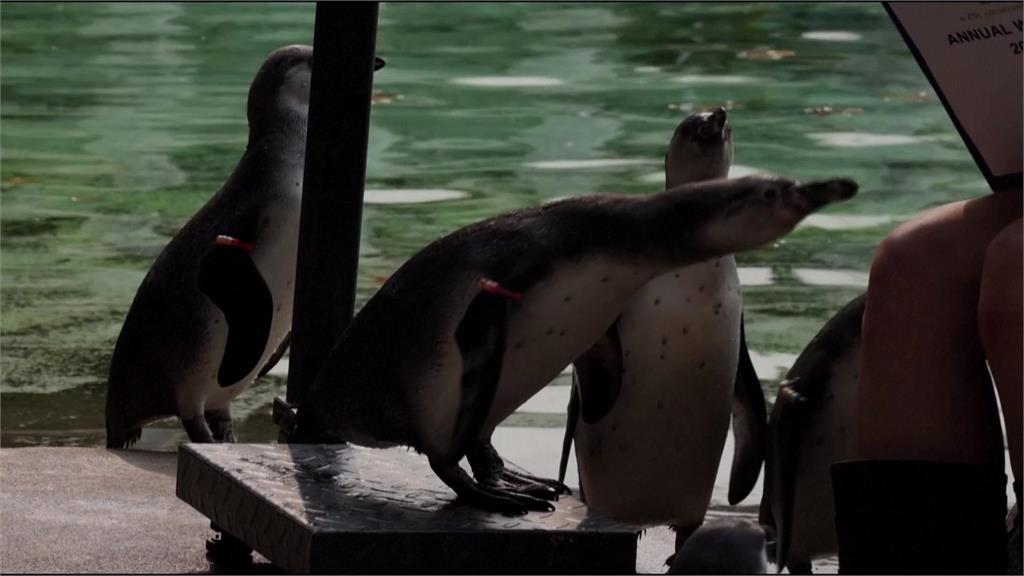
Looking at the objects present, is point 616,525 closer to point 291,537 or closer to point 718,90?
point 291,537

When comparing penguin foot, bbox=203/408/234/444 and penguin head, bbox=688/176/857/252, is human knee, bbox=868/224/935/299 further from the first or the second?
penguin foot, bbox=203/408/234/444

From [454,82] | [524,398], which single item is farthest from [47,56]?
[524,398]

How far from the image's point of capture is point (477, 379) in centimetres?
253

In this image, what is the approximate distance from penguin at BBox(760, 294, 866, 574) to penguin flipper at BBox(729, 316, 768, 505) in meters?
0.12

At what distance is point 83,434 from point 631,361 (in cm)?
160

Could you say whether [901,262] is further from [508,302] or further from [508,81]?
[508,81]

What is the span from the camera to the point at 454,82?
11.1 metres

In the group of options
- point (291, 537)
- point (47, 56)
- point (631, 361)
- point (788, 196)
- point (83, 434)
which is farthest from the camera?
point (47, 56)

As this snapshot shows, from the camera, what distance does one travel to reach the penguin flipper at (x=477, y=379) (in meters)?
2.51

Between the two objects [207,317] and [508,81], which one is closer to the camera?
[207,317]

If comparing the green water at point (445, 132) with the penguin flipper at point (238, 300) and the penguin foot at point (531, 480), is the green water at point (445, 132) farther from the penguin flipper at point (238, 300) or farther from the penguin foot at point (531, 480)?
the penguin foot at point (531, 480)

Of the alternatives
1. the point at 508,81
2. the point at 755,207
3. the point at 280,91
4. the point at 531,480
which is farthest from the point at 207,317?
the point at 508,81

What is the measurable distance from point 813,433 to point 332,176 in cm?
89

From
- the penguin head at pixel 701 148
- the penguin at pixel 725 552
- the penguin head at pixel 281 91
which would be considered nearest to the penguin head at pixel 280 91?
the penguin head at pixel 281 91
